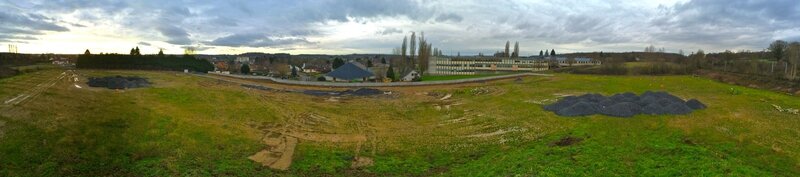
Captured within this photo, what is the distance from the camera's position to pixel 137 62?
85062 mm

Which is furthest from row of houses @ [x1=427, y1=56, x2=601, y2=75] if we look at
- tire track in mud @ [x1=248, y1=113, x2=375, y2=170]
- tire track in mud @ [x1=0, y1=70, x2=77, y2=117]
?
tire track in mud @ [x1=0, y1=70, x2=77, y2=117]

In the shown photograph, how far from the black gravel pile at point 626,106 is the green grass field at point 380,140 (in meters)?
1.29

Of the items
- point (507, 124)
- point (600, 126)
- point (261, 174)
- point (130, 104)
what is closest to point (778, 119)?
point (600, 126)

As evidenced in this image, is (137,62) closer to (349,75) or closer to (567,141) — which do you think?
(349,75)

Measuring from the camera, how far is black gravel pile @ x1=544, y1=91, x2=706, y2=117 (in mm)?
31453

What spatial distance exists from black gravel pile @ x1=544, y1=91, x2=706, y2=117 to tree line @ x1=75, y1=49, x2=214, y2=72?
74160 mm

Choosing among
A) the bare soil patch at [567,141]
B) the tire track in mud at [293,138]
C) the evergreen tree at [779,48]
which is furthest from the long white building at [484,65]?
the bare soil patch at [567,141]

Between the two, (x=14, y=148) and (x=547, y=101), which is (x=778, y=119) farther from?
(x=14, y=148)

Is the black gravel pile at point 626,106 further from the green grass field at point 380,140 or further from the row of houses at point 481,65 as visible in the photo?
the row of houses at point 481,65

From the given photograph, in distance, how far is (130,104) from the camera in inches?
1323

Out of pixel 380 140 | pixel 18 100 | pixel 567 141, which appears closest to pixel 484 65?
pixel 380 140

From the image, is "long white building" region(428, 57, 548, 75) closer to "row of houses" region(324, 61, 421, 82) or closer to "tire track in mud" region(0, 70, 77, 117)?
"row of houses" region(324, 61, 421, 82)

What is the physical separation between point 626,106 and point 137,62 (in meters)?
82.4

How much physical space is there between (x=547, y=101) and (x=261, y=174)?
30446mm
